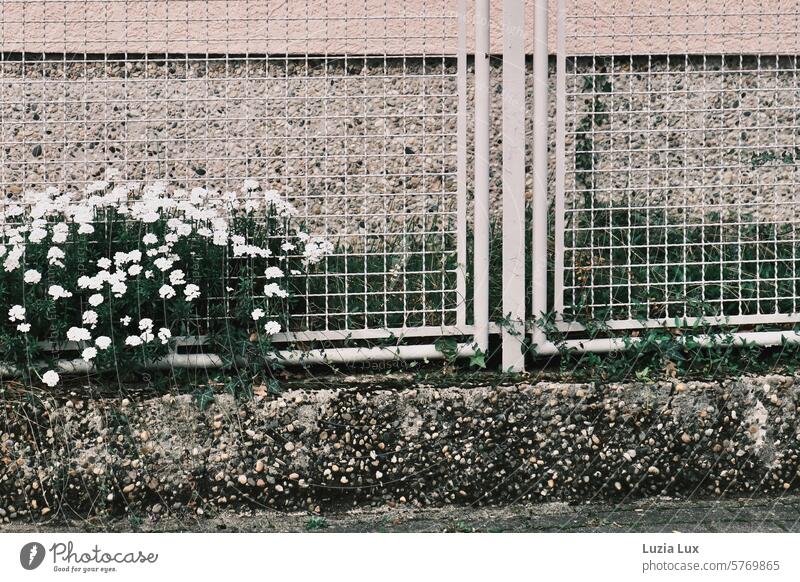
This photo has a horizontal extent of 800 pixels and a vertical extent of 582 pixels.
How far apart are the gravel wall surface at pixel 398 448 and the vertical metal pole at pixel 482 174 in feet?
1.08

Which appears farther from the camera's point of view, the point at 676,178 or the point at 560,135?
the point at 676,178

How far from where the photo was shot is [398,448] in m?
3.50

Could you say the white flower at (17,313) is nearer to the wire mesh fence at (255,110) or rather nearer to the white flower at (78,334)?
the white flower at (78,334)

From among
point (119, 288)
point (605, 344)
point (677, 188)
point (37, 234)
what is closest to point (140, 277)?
point (119, 288)

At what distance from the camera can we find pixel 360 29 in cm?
464

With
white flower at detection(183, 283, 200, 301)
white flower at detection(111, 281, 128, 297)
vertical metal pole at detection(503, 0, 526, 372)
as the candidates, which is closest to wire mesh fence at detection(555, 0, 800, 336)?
vertical metal pole at detection(503, 0, 526, 372)

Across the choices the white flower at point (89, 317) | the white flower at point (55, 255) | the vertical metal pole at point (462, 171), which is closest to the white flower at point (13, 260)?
the white flower at point (55, 255)

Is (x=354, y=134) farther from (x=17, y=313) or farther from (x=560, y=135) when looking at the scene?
(x=17, y=313)

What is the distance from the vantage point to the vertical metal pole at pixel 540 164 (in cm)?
357

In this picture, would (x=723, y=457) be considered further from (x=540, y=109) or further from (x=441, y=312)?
(x=540, y=109)

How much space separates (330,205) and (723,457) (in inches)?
82.4

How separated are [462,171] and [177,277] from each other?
3.70 feet

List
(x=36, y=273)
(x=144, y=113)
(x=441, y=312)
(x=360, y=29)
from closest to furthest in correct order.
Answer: (x=36, y=273) < (x=441, y=312) < (x=144, y=113) < (x=360, y=29)

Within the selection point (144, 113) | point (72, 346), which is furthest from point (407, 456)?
point (144, 113)
